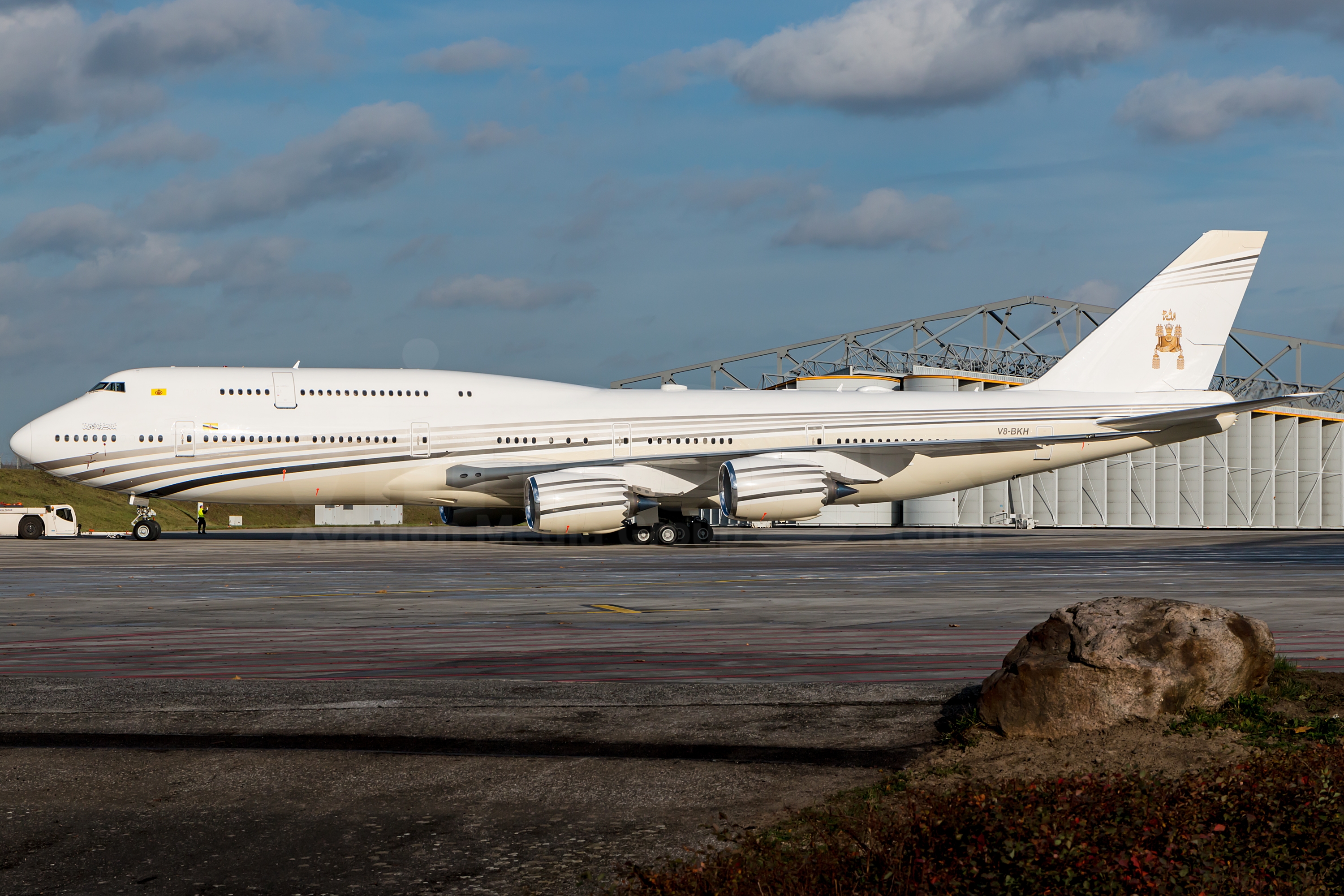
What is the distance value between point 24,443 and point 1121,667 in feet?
112

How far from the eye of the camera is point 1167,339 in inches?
1623

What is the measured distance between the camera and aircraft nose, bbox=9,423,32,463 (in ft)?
110

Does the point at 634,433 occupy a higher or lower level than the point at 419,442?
higher

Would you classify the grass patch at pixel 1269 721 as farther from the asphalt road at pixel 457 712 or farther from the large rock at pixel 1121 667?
the asphalt road at pixel 457 712

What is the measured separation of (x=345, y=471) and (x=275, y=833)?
29755 mm

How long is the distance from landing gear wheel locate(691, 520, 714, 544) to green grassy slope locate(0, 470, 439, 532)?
43.4 metres

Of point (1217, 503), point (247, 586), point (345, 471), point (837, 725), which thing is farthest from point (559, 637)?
point (1217, 503)

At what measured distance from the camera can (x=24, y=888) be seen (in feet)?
16.4

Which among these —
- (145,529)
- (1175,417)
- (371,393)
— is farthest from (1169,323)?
(145,529)

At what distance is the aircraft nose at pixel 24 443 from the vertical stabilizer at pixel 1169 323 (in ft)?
106

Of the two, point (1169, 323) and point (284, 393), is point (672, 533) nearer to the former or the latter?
point (284, 393)

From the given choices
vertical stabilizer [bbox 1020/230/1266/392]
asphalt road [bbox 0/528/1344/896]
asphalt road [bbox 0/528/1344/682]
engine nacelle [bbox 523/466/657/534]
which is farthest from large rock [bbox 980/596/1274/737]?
vertical stabilizer [bbox 1020/230/1266/392]

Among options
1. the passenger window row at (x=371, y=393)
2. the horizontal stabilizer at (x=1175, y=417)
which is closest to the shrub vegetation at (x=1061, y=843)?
the passenger window row at (x=371, y=393)

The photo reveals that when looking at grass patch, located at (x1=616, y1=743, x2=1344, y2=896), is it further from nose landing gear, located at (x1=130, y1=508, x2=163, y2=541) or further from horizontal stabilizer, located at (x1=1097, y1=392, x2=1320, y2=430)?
nose landing gear, located at (x1=130, y1=508, x2=163, y2=541)
